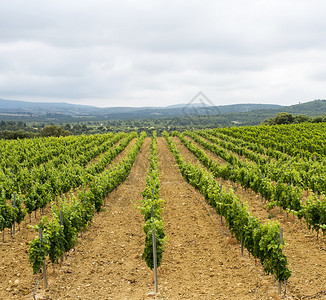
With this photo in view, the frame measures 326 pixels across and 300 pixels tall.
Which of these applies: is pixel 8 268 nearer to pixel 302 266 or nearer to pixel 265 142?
pixel 302 266

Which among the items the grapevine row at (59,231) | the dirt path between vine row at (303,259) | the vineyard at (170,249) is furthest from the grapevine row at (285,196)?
the grapevine row at (59,231)

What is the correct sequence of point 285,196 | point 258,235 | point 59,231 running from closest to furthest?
point 258,235, point 59,231, point 285,196

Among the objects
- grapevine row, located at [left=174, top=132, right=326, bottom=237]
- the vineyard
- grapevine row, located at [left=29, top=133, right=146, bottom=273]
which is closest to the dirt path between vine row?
the vineyard

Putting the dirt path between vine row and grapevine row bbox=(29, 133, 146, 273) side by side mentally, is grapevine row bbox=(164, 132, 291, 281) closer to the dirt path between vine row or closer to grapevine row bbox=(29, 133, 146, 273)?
the dirt path between vine row

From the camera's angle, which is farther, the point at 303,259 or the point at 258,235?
the point at 303,259

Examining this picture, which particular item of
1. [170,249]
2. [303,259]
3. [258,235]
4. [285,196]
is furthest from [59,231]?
[285,196]

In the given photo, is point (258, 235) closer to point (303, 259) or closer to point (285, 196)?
point (303, 259)

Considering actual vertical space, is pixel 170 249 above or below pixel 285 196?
below

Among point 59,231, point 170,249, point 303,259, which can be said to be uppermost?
point 59,231

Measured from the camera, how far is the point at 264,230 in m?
7.07

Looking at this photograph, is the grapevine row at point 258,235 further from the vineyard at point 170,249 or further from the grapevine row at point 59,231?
the grapevine row at point 59,231

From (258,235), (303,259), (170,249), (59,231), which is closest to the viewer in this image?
(258,235)

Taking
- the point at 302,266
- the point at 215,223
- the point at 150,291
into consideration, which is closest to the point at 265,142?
the point at 215,223

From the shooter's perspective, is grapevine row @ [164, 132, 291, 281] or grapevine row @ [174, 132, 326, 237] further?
grapevine row @ [174, 132, 326, 237]
